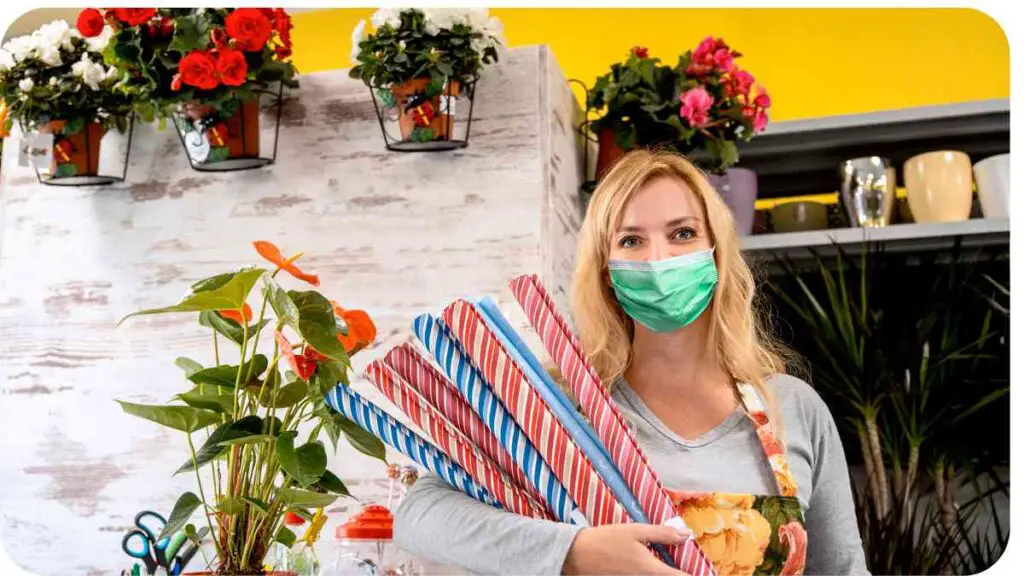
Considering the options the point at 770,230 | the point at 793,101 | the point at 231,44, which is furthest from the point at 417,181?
the point at 793,101

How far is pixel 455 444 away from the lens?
4.34 feet

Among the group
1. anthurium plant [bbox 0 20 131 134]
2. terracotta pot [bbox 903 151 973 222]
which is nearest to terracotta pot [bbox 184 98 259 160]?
anthurium plant [bbox 0 20 131 134]

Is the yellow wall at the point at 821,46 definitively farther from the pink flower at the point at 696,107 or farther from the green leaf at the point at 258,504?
the green leaf at the point at 258,504

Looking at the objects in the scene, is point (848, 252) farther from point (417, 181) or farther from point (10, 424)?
point (10, 424)

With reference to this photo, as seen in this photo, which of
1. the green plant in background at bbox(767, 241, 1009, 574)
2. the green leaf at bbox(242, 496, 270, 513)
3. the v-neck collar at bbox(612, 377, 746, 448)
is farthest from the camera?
the green plant in background at bbox(767, 241, 1009, 574)

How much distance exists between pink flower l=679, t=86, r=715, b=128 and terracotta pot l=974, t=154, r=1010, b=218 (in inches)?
33.2

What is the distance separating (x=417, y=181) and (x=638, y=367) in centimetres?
80

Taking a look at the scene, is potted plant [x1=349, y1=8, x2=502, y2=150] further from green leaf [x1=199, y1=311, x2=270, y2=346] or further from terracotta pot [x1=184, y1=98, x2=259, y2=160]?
green leaf [x1=199, y1=311, x2=270, y2=346]

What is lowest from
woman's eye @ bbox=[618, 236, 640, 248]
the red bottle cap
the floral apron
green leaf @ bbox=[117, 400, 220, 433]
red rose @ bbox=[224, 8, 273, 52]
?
the red bottle cap

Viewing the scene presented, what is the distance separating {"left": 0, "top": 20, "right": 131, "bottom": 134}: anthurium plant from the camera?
221 centimetres

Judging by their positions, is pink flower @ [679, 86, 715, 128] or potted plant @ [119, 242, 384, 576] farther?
pink flower @ [679, 86, 715, 128]

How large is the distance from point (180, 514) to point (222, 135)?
1.03 metres

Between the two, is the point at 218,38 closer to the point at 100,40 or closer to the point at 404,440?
the point at 100,40

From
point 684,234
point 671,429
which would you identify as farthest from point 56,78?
point 671,429
